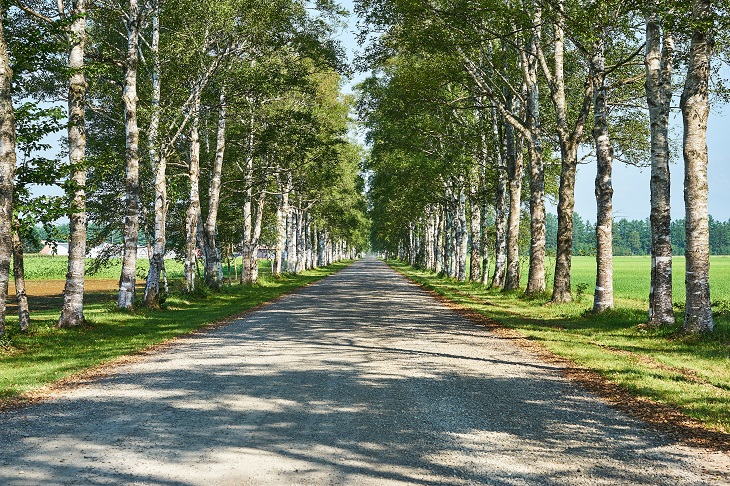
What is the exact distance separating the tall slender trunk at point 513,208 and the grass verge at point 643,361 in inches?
302

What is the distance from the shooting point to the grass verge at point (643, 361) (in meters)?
7.21

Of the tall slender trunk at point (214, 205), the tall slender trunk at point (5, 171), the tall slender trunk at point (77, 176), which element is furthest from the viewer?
the tall slender trunk at point (214, 205)

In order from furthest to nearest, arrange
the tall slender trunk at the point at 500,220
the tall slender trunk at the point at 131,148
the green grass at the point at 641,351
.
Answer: the tall slender trunk at the point at 500,220
the tall slender trunk at the point at 131,148
the green grass at the point at 641,351

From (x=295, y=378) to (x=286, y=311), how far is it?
1160cm

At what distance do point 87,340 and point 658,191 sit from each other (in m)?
14.3

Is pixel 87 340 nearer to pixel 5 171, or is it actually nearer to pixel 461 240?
pixel 5 171

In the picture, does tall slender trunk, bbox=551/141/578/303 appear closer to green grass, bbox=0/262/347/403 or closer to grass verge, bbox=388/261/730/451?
grass verge, bbox=388/261/730/451

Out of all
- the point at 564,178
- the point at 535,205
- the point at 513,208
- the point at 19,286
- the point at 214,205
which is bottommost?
the point at 19,286

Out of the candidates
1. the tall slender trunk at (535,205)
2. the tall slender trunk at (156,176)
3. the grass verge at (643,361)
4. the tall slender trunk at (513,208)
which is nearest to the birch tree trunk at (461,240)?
the tall slender trunk at (513,208)

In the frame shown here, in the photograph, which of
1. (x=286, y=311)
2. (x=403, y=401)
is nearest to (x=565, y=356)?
(x=403, y=401)

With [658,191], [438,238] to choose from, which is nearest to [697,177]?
[658,191]

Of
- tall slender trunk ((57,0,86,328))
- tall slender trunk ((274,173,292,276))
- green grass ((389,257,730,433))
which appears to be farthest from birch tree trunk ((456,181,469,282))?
tall slender trunk ((57,0,86,328))

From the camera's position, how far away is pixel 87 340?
13992 millimetres

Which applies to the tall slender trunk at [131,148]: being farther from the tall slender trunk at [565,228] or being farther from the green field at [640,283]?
the green field at [640,283]
